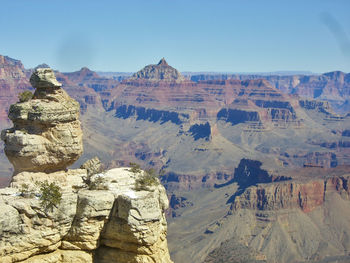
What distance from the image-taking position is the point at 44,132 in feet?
71.5

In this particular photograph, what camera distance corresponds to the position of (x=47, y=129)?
858 inches

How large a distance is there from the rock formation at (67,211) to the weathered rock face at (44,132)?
0.05 meters

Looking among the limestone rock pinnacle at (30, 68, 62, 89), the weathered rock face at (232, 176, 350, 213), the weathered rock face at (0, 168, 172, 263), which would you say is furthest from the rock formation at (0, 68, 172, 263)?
the weathered rock face at (232, 176, 350, 213)

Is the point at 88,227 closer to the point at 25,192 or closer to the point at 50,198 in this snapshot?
the point at 50,198

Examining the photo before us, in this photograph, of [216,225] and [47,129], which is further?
[216,225]

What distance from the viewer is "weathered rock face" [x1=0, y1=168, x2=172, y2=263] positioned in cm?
1695

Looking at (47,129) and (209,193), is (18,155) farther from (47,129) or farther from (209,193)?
(209,193)

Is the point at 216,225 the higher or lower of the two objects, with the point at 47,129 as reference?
lower

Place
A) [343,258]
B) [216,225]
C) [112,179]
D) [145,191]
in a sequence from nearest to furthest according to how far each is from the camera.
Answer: [145,191]
[112,179]
[343,258]
[216,225]

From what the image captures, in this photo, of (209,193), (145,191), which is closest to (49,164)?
(145,191)

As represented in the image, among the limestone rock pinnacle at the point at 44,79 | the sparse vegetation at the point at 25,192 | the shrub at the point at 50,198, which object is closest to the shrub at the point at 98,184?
the shrub at the point at 50,198

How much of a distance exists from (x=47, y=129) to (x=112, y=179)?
4.51 meters

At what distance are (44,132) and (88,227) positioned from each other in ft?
20.6

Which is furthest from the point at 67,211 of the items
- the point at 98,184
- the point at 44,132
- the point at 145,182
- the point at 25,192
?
the point at 44,132
